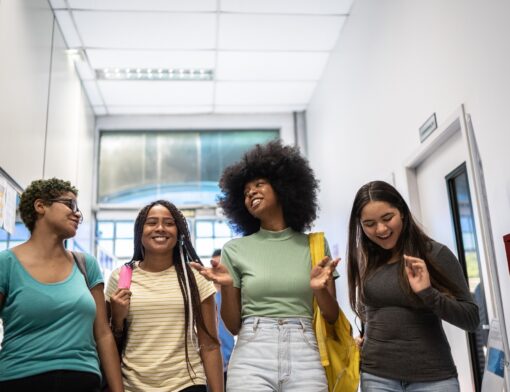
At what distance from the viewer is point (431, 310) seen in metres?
1.64

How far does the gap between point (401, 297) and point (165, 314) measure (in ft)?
2.67

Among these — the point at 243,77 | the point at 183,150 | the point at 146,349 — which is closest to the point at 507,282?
the point at 146,349

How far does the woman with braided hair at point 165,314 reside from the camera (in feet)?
5.89

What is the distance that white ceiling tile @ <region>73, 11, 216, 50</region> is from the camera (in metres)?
4.18

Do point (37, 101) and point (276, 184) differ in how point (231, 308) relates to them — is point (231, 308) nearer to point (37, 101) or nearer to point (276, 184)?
point (276, 184)

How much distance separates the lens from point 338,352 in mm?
1740

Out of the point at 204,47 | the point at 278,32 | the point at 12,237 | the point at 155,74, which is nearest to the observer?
the point at 12,237

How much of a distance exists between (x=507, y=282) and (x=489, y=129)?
2.06 ft

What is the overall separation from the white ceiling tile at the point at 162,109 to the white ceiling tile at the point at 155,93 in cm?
9

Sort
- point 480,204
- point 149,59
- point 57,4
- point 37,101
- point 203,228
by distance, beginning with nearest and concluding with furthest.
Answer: point 480,204
point 37,101
point 57,4
point 149,59
point 203,228

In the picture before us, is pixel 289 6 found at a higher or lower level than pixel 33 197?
higher

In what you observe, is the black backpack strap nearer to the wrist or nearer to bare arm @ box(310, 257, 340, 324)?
the wrist

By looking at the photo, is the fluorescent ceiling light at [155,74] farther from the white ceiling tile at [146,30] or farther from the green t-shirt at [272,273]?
the green t-shirt at [272,273]

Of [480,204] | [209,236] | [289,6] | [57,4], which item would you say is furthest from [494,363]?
[209,236]
